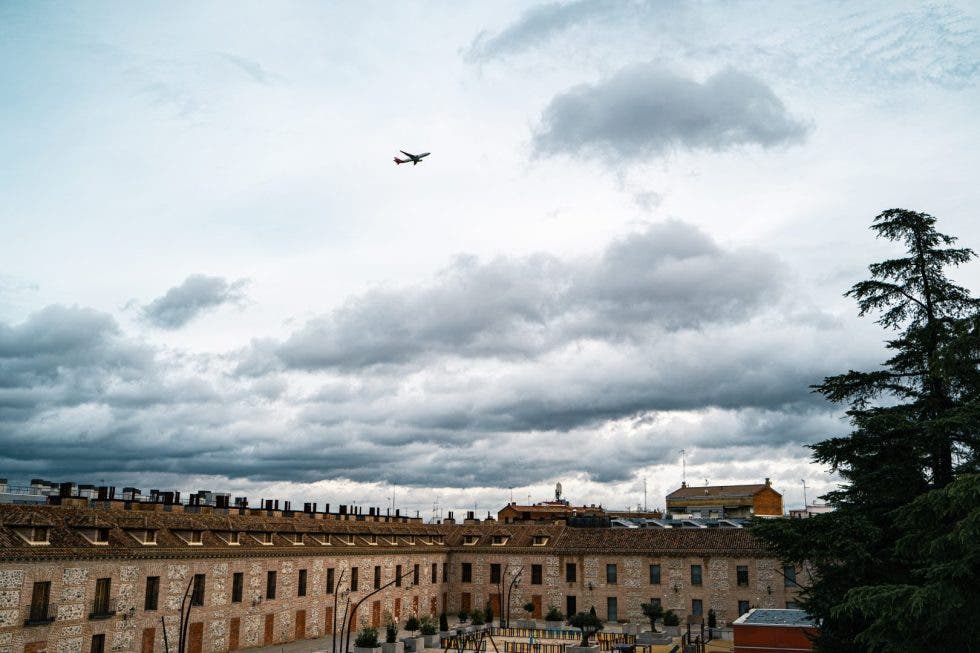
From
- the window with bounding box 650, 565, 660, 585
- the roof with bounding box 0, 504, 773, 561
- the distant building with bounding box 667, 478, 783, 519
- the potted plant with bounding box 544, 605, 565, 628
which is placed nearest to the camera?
the roof with bounding box 0, 504, 773, 561

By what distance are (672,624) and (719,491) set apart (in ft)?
202

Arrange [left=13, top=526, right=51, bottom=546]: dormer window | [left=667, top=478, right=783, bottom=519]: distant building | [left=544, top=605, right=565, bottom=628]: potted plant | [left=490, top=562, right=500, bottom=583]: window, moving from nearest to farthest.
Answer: [left=13, top=526, right=51, bottom=546]: dormer window → [left=544, top=605, right=565, bottom=628]: potted plant → [left=490, top=562, right=500, bottom=583]: window → [left=667, top=478, right=783, bottom=519]: distant building

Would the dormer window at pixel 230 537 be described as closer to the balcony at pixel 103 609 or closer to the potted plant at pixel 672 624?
the balcony at pixel 103 609

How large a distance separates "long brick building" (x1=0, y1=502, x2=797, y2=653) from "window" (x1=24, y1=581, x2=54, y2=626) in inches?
1.7

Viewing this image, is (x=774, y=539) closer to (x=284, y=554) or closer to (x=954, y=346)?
(x=954, y=346)

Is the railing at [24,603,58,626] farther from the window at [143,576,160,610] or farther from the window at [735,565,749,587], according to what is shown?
the window at [735,565,749,587]

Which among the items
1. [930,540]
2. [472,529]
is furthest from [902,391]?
[472,529]

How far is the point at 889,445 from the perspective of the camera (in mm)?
23266

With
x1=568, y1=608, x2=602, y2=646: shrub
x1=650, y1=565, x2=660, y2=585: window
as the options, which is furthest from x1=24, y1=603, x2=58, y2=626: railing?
x1=650, y1=565, x2=660, y2=585: window

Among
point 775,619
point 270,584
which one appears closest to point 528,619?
point 270,584

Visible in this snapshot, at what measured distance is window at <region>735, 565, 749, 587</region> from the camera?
55.1 meters

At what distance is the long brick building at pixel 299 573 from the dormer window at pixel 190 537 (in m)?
0.07

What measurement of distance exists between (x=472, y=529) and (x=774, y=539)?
4813cm

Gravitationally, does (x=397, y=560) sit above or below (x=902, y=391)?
below
